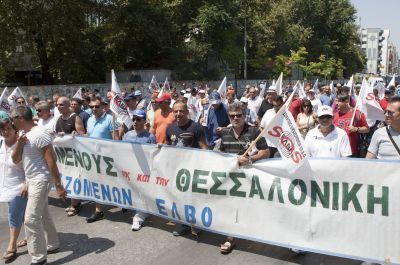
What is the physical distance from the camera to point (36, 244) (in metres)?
4.91

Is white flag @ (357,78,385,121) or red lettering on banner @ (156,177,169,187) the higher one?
white flag @ (357,78,385,121)

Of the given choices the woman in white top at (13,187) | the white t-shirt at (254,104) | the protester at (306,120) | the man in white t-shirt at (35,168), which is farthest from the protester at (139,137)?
the white t-shirt at (254,104)

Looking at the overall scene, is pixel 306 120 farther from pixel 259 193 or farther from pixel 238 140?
pixel 259 193

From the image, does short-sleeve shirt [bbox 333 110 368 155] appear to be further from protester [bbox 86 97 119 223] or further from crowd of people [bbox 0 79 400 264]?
protester [bbox 86 97 119 223]

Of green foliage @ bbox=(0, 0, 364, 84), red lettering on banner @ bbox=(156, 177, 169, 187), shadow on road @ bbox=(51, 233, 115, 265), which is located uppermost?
green foliage @ bbox=(0, 0, 364, 84)

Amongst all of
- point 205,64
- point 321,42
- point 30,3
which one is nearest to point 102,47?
point 30,3

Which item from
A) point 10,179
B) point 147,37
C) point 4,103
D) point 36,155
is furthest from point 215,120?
point 147,37

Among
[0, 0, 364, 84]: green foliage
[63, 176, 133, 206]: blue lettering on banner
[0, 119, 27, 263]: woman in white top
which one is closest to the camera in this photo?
[0, 119, 27, 263]: woman in white top

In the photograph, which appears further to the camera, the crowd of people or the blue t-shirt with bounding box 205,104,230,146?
the blue t-shirt with bounding box 205,104,230,146

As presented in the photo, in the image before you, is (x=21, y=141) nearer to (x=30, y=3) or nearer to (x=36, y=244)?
(x=36, y=244)

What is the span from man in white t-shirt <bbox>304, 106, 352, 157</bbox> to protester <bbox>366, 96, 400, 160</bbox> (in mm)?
434

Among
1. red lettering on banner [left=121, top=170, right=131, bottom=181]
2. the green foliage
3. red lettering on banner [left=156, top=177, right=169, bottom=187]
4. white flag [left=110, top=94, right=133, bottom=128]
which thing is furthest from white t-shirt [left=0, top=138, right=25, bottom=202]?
the green foliage

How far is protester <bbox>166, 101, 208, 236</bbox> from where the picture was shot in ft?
19.6

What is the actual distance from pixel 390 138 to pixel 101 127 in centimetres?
413
